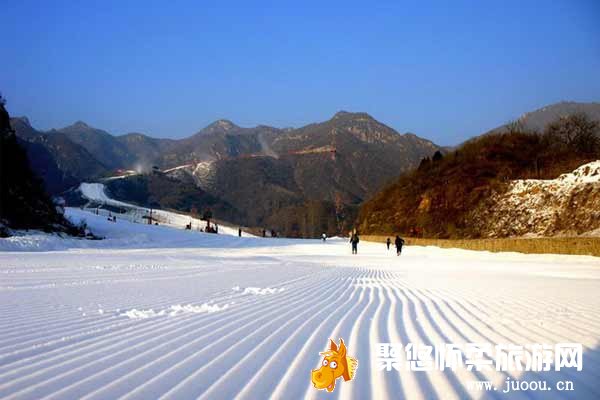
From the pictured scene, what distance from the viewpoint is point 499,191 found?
43344 millimetres

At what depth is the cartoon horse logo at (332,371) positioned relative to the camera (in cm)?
371

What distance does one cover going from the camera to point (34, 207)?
32438mm

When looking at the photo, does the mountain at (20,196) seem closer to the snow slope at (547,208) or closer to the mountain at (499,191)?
the mountain at (499,191)

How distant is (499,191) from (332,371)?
4293 centimetres

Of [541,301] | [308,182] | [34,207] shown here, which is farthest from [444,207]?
[308,182]

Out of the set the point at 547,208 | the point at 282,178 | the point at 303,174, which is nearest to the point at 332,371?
the point at 547,208

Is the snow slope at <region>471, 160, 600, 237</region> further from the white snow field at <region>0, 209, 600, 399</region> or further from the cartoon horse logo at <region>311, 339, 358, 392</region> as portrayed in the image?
the cartoon horse logo at <region>311, 339, 358, 392</region>

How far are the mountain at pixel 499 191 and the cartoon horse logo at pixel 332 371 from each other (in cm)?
3086

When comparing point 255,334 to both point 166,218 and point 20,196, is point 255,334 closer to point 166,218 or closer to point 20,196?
point 20,196

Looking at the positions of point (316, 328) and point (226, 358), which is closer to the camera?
point (226, 358)

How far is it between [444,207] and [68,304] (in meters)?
43.6

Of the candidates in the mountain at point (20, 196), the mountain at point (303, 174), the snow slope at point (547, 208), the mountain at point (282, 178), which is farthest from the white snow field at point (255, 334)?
the mountain at point (303, 174)

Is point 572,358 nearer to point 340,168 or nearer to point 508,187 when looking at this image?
point 508,187

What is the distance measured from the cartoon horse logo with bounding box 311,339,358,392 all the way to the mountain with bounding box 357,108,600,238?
30.9 m
